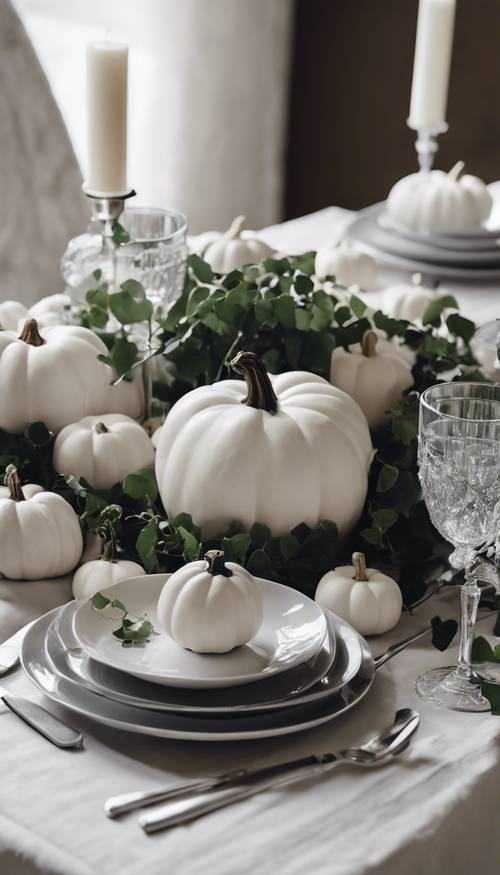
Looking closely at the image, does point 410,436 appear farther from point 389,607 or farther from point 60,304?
point 60,304

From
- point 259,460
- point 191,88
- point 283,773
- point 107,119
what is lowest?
point 283,773

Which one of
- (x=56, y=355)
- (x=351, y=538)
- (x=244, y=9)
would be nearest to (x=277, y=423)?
(x=351, y=538)

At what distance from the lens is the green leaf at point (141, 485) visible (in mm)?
1045

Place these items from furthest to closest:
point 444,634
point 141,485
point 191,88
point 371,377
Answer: point 191,88, point 371,377, point 141,485, point 444,634

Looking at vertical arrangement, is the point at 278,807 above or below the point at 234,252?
below

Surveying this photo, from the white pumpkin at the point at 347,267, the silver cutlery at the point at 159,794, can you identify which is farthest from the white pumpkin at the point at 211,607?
the white pumpkin at the point at 347,267

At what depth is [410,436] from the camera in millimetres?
1108

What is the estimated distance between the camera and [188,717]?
776 mm

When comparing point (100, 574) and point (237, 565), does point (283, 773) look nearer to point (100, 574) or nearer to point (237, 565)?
point (237, 565)

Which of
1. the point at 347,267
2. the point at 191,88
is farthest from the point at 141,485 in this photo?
the point at 191,88

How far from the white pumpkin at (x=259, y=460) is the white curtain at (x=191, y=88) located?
2.51 meters

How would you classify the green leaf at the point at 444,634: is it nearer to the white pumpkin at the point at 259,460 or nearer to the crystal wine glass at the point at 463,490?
the crystal wine glass at the point at 463,490

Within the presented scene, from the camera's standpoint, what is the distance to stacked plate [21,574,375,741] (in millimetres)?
771

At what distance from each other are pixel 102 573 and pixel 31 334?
30 cm
